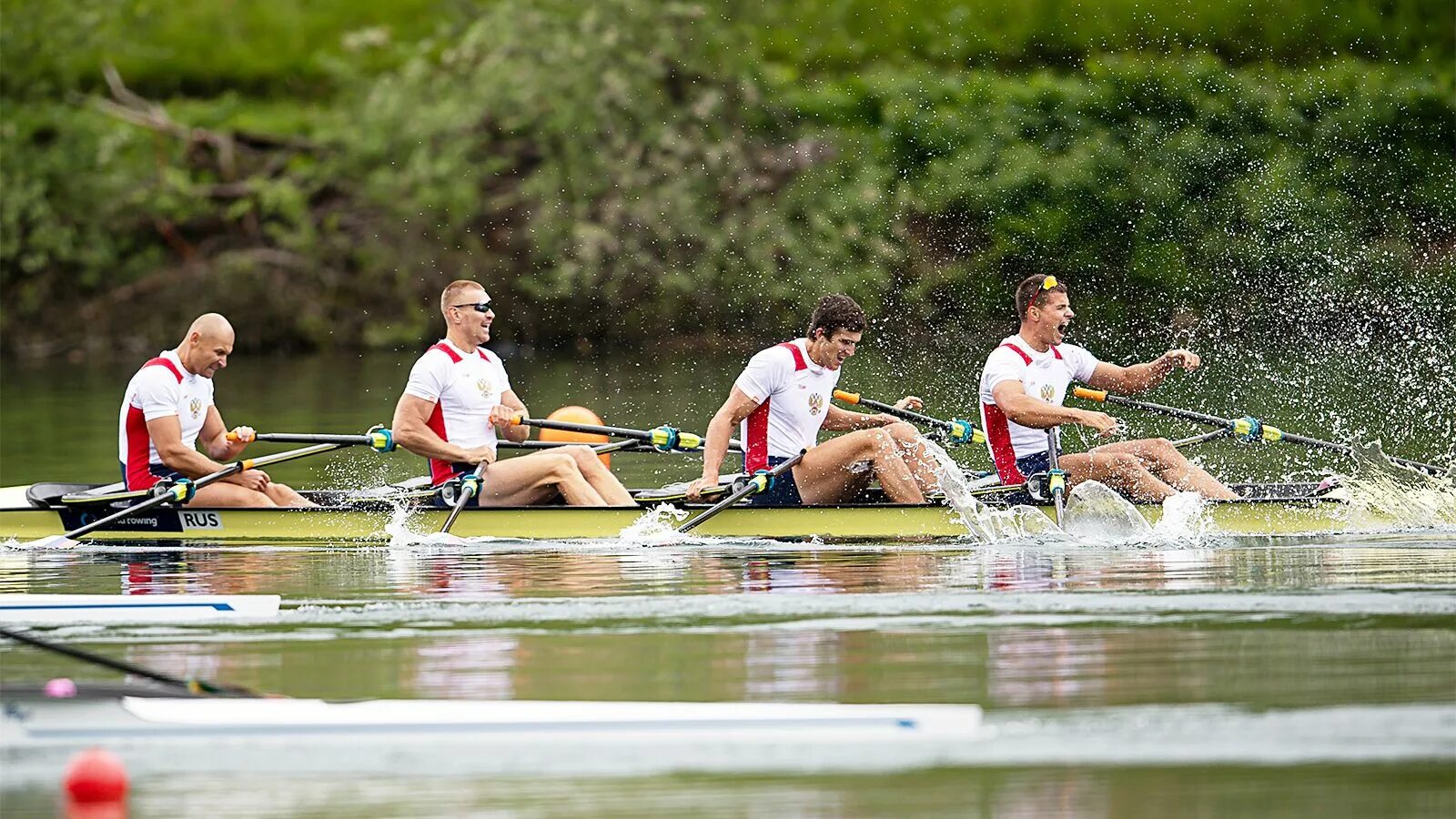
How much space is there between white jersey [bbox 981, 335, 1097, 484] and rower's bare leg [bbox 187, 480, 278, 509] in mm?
4109

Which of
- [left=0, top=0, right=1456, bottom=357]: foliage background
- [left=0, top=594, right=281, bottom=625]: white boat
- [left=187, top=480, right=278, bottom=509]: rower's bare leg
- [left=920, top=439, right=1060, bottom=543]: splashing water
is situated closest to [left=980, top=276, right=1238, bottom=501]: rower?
[left=920, top=439, right=1060, bottom=543]: splashing water

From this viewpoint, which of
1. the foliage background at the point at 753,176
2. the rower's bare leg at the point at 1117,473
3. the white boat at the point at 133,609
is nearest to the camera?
the white boat at the point at 133,609

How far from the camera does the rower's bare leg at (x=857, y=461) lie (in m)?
11.3

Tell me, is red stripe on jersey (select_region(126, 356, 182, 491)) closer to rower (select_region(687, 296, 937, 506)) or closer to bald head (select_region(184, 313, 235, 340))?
bald head (select_region(184, 313, 235, 340))

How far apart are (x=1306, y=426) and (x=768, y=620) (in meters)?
10.8

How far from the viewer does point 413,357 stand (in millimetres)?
33750

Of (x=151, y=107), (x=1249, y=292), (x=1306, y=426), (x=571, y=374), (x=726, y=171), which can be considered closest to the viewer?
(x=1306, y=426)

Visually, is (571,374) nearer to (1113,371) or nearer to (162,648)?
(1113,371)

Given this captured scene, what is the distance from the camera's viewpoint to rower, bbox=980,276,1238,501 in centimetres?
1130

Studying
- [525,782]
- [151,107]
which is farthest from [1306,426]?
[151,107]

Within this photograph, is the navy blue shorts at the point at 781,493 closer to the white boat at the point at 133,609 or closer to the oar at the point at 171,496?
the oar at the point at 171,496

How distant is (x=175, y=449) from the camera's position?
11.5 metres

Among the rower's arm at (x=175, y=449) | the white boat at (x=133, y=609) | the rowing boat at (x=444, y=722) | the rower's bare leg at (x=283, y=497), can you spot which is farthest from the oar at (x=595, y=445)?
the rowing boat at (x=444, y=722)

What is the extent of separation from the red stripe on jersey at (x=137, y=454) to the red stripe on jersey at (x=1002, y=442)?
4711mm
